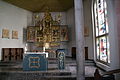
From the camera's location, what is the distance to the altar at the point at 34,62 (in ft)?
19.7

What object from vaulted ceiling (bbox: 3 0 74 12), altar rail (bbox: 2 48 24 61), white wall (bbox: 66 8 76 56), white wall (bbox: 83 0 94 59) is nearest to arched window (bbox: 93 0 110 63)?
white wall (bbox: 83 0 94 59)

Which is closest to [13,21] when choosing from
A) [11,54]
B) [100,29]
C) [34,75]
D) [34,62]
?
[11,54]

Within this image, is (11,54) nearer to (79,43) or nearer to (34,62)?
(34,62)

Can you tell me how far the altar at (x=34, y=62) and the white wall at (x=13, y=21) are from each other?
3.85 m

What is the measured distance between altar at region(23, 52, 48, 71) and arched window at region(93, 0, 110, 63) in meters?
2.97

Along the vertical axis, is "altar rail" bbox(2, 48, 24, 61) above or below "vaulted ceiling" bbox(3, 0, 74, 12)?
below

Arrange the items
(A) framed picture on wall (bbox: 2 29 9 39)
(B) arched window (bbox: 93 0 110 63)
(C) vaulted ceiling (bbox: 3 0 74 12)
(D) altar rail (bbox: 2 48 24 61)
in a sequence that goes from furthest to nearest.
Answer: (C) vaulted ceiling (bbox: 3 0 74 12) < (A) framed picture on wall (bbox: 2 29 9 39) < (D) altar rail (bbox: 2 48 24 61) < (B) arched window (bbox: 93 0 110 63)

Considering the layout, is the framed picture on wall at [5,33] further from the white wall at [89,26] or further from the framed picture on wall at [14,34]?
the white wall at [89,26]

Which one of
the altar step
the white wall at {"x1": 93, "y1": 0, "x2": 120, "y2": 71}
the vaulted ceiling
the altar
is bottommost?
the altar step

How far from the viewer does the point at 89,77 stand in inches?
199

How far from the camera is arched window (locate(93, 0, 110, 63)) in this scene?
20.7 ft

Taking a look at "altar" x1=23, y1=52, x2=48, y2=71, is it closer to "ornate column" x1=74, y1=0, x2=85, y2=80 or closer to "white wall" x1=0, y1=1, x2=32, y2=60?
"ornate column" x1=74, y1=0, x2=85, y2=80

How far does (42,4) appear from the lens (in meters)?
10.3

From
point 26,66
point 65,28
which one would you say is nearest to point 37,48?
point 65,28
